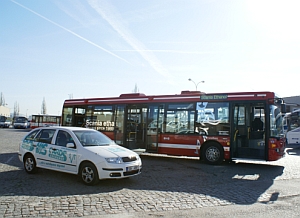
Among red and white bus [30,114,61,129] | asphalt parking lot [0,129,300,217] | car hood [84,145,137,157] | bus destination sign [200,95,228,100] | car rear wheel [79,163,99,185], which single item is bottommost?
asphalt parking lot [0,129,300,217]

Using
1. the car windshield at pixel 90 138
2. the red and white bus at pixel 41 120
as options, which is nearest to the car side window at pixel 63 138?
the car windshield at pixel 90 138

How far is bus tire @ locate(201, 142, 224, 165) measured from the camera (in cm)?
1295

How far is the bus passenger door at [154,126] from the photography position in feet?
47.8

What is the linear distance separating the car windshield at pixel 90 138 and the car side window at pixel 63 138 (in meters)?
0.24

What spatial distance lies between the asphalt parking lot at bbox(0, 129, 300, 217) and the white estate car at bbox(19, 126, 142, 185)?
1.22ft

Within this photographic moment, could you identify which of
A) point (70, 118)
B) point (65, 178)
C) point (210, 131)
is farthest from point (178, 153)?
point (70, 118)

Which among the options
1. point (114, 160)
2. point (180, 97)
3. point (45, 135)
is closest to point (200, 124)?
point (180, 97)

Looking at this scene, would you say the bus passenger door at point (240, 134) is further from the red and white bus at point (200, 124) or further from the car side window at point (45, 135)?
the car side window at point (45, 135)

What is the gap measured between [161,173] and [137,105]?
550 centimetres

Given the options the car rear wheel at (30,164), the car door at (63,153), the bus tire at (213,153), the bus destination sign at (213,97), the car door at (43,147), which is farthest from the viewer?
the bus destination sign at (213,97)

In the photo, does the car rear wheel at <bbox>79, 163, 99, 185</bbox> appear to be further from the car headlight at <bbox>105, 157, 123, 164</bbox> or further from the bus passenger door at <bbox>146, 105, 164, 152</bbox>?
the bus passenger door at <bbox>146, 105, 164, 152</bbox>

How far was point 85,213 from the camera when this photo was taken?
5.96 m

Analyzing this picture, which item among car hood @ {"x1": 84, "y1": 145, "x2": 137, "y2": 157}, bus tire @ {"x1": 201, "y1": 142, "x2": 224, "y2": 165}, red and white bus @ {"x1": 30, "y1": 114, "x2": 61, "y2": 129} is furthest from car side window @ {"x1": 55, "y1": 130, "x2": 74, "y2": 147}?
red and white bus @ {"x1": 30, "y1": 114, "x2": 61, "y2": 129}

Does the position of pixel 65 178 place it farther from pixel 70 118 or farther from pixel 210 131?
pixel 70 118
